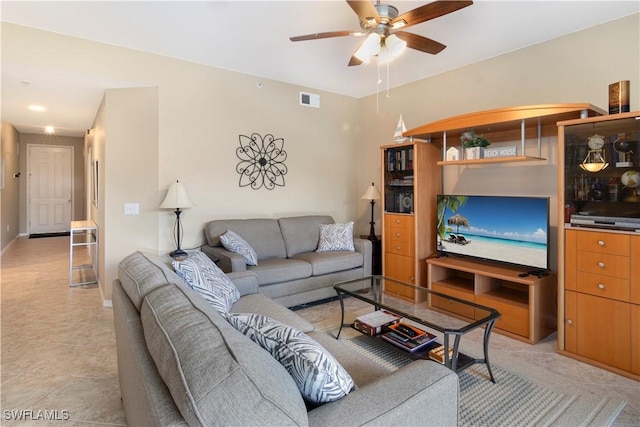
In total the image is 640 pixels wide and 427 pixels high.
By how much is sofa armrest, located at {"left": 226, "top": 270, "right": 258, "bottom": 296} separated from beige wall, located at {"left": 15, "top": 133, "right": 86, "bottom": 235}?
8079 mm

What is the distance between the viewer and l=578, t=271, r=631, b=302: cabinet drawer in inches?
93.1

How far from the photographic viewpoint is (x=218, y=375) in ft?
2.72

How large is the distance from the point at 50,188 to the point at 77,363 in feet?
25.4

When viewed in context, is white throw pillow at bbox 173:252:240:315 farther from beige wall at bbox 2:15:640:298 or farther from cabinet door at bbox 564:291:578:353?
cabinet door at bbox 564:291:578:353

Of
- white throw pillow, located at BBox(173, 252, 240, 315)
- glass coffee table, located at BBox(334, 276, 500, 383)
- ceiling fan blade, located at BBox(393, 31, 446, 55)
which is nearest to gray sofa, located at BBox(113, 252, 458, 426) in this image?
white throw pillow, located at BBox(173, 252, 240, 315)

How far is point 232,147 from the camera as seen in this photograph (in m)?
4.22

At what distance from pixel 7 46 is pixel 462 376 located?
451 centimetres

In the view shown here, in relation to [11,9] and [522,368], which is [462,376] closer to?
[522,368]

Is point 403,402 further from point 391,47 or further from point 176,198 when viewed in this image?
point 176,198

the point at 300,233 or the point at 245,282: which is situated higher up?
the point at 300,233

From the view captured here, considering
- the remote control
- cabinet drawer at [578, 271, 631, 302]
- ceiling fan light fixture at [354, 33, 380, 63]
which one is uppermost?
ceiling fan light fixture at [354, 33, 380, 63]

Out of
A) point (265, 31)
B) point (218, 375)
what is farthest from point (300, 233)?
point (218, 375)

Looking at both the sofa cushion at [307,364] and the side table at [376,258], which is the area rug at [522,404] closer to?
the sofa cushion at [307,364]

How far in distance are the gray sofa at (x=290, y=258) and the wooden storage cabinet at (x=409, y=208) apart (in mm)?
367
